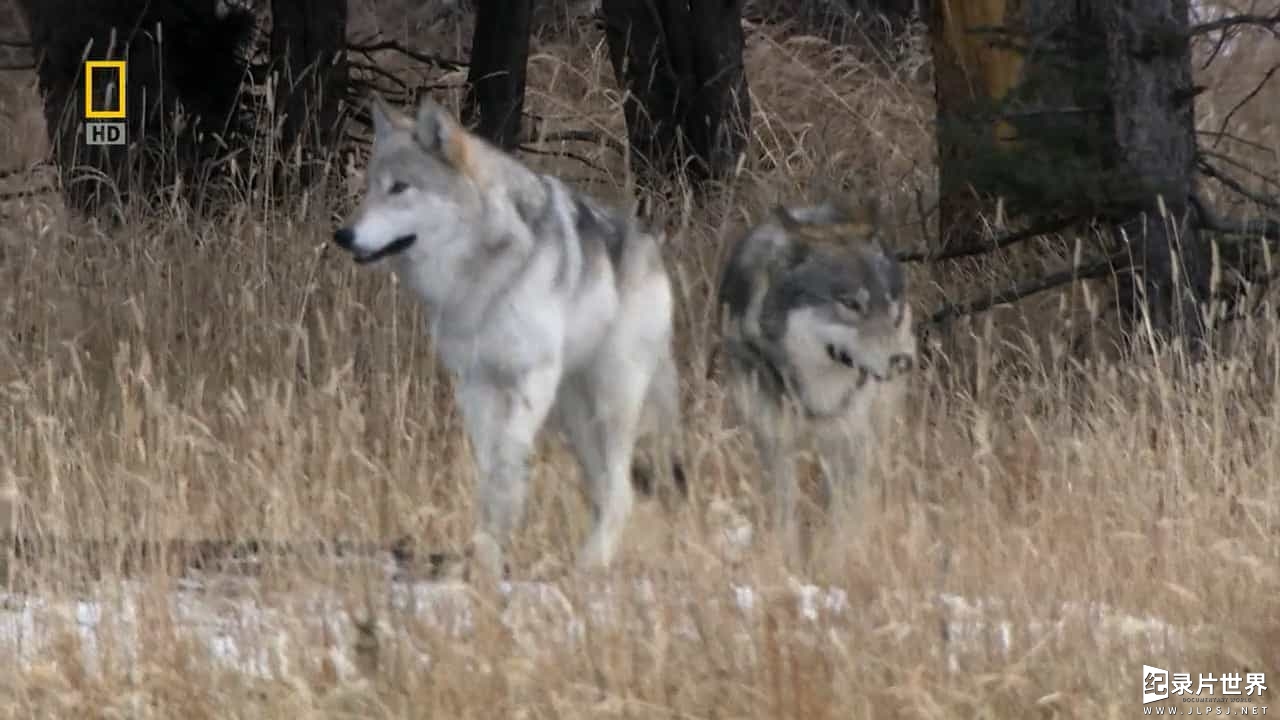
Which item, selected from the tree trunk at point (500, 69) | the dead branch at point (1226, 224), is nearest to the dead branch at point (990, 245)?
the dead branch at point (1226, 224)

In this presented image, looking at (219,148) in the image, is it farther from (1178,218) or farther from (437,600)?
(437,600)

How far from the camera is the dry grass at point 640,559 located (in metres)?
4.04

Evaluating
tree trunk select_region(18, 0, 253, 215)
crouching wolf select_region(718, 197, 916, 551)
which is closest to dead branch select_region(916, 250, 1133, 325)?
crouching wolf select_region(718, 197, 916, 551)

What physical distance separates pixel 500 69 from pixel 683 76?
0.95 metres

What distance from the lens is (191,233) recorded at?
8609mm

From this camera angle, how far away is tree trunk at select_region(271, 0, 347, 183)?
962cm

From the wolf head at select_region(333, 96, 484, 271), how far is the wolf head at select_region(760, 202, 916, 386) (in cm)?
100

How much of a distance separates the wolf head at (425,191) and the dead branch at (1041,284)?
236cm

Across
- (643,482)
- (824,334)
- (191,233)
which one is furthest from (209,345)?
(824,334)

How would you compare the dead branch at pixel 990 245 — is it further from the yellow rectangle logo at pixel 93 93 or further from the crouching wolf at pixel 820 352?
Answer: the yellow rectangle logo at pixel 93 93

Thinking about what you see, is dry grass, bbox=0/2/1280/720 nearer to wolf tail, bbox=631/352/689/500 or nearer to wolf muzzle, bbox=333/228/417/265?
wolf tail, bbox=631/352/689/500

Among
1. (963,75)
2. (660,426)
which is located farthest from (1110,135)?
(660,426)

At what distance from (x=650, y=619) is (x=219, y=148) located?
6.53 metres

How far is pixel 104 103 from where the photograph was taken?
9250 mm
